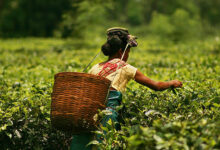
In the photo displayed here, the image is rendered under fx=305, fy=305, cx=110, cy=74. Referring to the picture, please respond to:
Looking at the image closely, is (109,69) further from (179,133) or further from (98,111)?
(179,133)

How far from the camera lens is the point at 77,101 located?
2.74 meters

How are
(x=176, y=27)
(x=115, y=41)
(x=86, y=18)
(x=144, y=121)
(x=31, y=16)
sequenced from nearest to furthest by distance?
(x=144, y=121) < (x=115, y=41) < (x=86, y=18) < (x=176, y=27) < (x=31, y=16)

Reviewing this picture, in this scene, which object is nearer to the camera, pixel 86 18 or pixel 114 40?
pixel 114 40

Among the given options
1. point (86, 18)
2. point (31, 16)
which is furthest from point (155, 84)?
point (31, 16)

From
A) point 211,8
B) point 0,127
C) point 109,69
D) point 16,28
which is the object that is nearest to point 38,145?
point 0,127

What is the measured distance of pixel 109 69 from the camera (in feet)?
10.8

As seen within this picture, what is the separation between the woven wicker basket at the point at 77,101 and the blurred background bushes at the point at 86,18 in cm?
402

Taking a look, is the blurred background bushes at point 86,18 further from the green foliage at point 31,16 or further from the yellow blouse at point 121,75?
the yellow blouse at point 121,75

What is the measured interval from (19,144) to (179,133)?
7.45 feet

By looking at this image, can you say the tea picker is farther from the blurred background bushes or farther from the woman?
the blurred background bushes

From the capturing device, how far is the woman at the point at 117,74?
10.2 feet

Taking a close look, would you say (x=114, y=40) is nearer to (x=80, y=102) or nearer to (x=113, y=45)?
(x=113, y=45)

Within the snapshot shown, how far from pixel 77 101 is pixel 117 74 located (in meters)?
0.66

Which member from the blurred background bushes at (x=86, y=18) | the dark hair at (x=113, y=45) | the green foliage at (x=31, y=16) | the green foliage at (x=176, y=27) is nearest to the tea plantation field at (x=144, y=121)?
the dark hair at (x=113, y=45)
